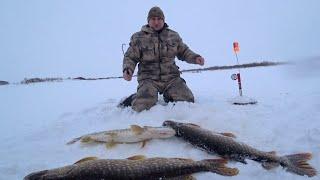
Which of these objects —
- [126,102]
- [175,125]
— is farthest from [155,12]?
[175,125]

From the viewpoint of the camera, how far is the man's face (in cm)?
663

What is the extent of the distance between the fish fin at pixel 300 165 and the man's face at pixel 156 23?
3484 millimetres

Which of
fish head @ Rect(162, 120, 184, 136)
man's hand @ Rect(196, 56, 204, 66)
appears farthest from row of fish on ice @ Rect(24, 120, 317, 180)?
man's hand @ Rect(196, 56, 204, 66)

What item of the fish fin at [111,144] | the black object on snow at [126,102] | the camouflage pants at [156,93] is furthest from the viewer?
the black object on snow at [126,102]

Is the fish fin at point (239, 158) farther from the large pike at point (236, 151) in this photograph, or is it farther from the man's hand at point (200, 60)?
the man's hand at point (200, 60)

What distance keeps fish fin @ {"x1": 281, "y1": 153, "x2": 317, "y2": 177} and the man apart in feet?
9.33

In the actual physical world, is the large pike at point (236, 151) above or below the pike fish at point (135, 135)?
below

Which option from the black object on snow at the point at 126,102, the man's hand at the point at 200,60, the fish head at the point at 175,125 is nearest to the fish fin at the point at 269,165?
the fish head at the point at 175,125

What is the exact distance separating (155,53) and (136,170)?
3.31 metres

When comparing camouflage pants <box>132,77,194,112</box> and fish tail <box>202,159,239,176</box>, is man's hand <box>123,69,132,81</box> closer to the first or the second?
camouflage pants <box>132,77,194,112</box>

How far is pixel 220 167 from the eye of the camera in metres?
3.80

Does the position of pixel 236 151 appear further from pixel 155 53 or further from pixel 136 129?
pixel 155 53

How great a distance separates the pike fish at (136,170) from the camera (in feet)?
11.7

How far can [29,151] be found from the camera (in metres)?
4.78
